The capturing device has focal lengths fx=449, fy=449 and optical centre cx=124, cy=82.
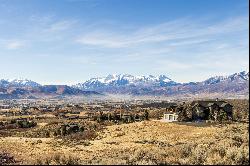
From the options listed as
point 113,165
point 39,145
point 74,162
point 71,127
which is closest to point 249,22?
point 113,165

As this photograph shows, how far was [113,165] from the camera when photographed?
89.6 feet

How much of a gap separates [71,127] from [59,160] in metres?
45.3

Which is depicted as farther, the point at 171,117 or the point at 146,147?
the point at 171,117

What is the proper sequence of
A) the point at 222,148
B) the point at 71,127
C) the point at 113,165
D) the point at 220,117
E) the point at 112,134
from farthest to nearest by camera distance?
the point at 220,117, the point at 71,127, the point at 112,134, the point at 222,148, the point at 113,165

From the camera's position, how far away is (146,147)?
4675 cm

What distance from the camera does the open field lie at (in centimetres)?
2983

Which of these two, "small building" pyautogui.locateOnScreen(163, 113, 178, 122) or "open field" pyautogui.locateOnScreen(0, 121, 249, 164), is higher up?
"small building" pyautogui.locateOnScreen(163, 113, 178, 122)

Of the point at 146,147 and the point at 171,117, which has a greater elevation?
the point at 171,117

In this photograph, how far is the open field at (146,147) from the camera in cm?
2983

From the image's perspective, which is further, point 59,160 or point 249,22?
point 59,160

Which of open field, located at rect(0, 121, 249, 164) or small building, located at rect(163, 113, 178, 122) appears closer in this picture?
open field, located at rect(0, 121, 249, 164)

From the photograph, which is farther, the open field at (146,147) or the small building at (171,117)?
the small building at (171,117)

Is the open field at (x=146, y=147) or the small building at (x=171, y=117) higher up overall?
the small building at (x=171, y=117)

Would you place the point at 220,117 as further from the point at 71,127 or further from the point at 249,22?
the point at 249,22
